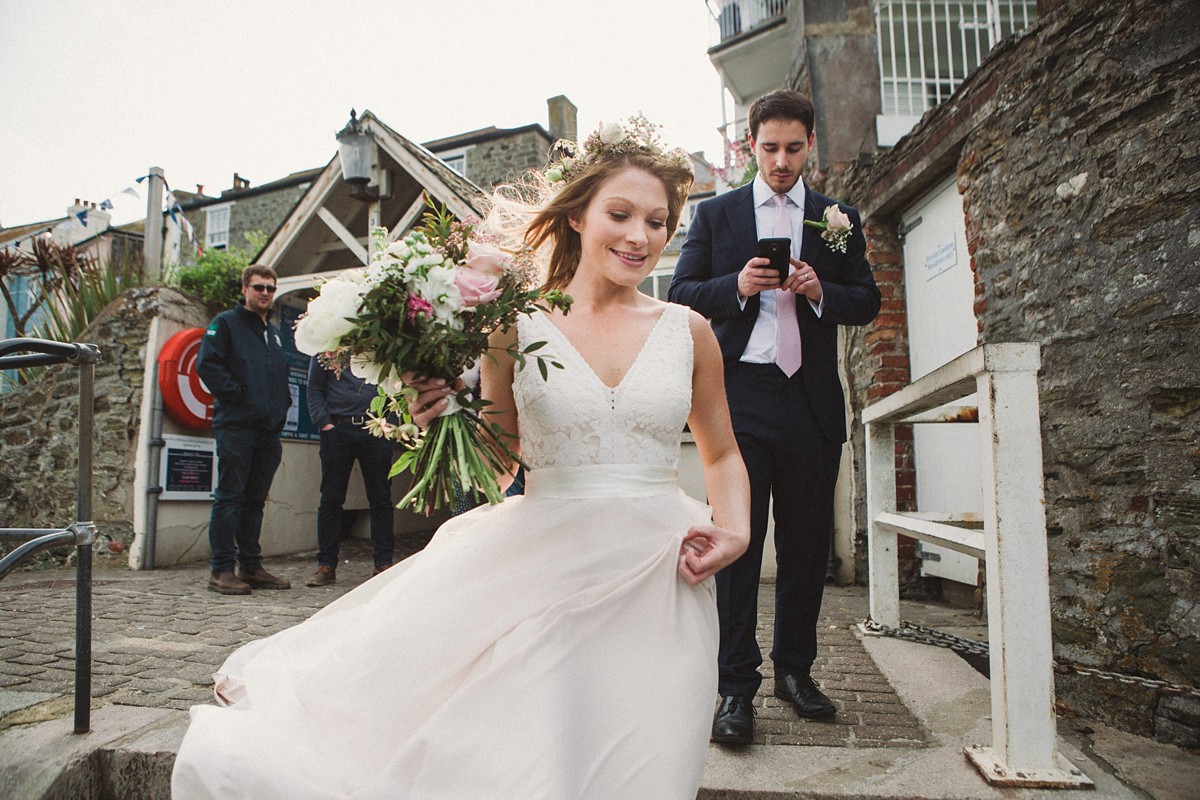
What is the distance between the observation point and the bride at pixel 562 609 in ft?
4.77

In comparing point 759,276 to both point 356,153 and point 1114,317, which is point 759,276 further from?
point 356,153

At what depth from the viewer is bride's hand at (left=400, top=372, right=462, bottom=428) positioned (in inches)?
67.9

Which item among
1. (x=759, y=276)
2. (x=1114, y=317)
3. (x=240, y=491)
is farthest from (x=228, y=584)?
(x=1114, y=317)

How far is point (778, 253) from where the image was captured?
253 centimetres

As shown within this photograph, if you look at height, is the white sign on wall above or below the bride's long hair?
above

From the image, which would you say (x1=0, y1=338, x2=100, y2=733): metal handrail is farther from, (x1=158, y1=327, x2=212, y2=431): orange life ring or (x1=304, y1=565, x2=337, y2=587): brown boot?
(x1=158, y1=327, x2=212, y2=431): orange life ring

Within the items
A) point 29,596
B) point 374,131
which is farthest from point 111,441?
point 374,131

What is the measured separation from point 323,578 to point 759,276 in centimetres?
493

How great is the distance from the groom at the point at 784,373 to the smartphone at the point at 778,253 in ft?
0.08

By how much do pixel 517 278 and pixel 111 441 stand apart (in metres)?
7.12

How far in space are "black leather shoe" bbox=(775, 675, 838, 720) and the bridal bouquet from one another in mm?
1581

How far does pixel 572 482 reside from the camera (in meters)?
1.95

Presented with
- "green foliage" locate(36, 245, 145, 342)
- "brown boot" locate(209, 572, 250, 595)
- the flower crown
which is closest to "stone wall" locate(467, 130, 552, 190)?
"green foliage" locate(36, 245, 145, 342)

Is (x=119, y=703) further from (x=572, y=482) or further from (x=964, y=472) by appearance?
(x=964, y=472)
